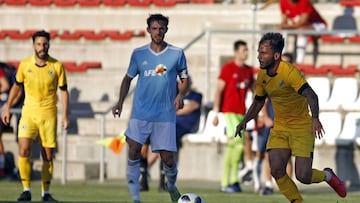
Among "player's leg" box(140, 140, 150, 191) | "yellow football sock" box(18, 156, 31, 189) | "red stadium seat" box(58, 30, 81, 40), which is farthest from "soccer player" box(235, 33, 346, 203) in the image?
"red stadium seat" box(58, 30, 81, 40)

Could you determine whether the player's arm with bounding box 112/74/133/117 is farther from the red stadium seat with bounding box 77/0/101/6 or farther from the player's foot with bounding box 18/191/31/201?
the red stadium seat with bounding box 77/0/101/6

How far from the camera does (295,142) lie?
1405 cm

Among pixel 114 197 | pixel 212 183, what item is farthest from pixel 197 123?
pixel 114 197

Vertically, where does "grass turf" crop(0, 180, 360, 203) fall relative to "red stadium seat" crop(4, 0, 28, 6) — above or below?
below

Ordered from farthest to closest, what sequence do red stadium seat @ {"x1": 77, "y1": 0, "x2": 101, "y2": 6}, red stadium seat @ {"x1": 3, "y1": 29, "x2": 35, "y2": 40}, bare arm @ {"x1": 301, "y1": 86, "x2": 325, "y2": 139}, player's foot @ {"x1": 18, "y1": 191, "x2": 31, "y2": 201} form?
red stadium seat @ {"x1": 77, "y1": 0, "x2": 101, "y2": 6} → red stadium seat @ {"x1": 3, "y1": 29, "x2": 35, "y2": 40} → player's foot @ {"x1": 18, "y1": 191, "x2": 31, "y2": 201} → bare arm @ {"x1": 301, "y1": 86, "x2": 325, "y2": 139}

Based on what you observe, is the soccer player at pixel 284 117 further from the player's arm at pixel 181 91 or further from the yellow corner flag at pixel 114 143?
the yellow corner flag at pixel 114 143

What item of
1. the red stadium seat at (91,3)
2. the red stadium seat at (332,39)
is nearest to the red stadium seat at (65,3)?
the red stadium seat at (91,3)

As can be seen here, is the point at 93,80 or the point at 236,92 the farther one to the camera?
the point at 93,80

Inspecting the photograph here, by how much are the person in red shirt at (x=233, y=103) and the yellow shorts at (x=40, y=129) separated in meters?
3.19

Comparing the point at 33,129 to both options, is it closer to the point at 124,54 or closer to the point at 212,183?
the point at 212,183

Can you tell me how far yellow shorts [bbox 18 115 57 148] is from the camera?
1697 cm

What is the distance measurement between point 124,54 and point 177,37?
115cm

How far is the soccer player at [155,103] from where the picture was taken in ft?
50.5

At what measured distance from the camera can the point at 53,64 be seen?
17000mm
